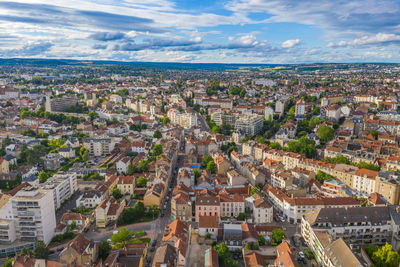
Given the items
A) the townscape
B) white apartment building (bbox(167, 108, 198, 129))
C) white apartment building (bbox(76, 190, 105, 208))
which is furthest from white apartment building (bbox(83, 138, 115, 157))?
white apartment building (bbox(167, 108, 198, 129))

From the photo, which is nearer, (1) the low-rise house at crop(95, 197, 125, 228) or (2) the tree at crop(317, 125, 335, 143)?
(1) the low-rise house at crop(95, 197, 125, 228)

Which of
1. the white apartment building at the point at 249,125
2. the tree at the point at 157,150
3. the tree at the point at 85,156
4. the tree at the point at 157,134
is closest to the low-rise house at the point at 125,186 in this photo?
the tree at the point at 157,150

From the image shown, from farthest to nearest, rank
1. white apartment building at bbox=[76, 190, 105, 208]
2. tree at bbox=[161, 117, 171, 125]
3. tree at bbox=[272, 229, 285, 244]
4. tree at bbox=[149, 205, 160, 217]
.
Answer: tree at bbox=[161, 117, 171, 125], white apartment building at bbox=[76, 190, 105, 208], tree at bbox=[149, 205, 160, 217], tree at bbox=[272, 229, 285, 244]

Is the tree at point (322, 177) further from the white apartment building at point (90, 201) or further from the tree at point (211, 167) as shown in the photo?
the white apartment building at point (90, 201)

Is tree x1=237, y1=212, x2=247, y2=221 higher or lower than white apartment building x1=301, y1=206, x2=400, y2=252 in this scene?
lower

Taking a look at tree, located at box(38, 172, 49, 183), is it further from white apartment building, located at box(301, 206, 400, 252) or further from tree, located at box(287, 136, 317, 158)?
tree, located at box(287, 136, 317, 158)

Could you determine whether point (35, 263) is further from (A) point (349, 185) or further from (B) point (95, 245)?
(A) point (349, 185)
